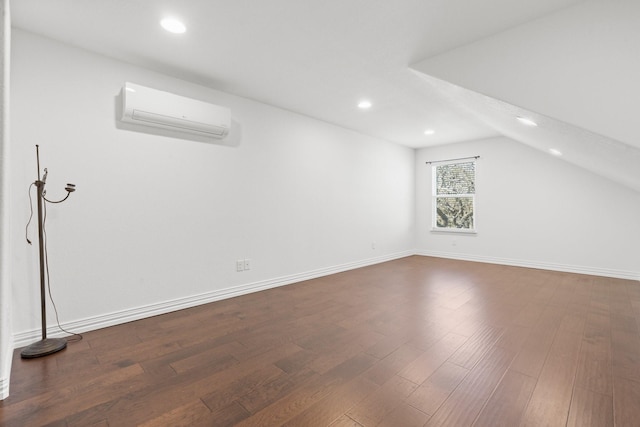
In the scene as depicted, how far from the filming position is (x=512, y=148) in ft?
17.1

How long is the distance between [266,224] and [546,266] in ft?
15.6

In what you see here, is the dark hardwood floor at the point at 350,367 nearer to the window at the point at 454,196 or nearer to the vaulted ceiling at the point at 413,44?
the vaulted ceiling at the point at 413,44

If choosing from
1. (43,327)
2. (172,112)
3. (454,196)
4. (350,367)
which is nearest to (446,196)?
(454,196)

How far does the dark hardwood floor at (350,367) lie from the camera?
143 centimetres

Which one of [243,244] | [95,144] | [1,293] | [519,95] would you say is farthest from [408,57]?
[1,293]

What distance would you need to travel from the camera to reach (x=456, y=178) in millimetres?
5996

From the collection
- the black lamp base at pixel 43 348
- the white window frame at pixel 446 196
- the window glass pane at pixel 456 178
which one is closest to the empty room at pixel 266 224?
the black lamp base at pixel 43 348

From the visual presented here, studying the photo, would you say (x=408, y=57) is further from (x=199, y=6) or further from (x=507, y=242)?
(x=507, y=242)

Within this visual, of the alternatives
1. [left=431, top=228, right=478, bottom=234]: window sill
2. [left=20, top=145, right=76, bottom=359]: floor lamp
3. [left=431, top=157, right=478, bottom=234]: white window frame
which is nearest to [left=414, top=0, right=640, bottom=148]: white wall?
[left=20, top=145, right=76, bottom=359]: floor lamp

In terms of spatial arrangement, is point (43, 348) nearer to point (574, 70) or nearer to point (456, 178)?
point (574, 70)

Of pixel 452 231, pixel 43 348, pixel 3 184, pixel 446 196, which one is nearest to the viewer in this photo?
pixel 3 184

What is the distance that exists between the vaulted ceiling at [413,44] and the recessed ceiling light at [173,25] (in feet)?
0.14

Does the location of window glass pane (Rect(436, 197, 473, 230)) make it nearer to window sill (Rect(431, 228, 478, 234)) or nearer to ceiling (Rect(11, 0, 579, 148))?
window sill (Rect(431, 228, 478, 234))

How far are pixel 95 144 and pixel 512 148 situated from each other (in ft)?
20.1
